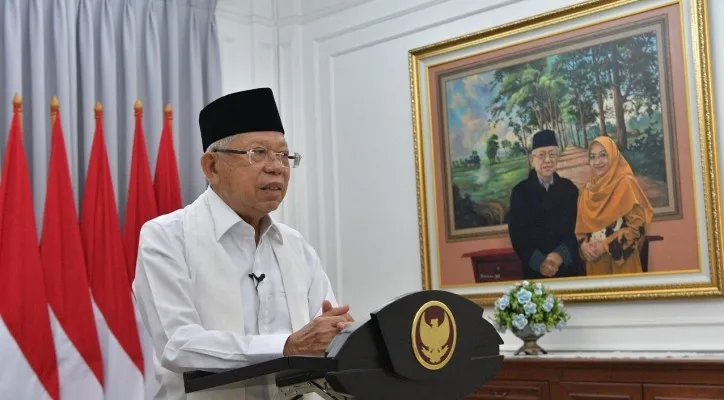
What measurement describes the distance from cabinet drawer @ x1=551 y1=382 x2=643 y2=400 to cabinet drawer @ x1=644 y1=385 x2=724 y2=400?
0.06 meters

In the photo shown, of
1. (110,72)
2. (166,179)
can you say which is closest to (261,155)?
(166,179)

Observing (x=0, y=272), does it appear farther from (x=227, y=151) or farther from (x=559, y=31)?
(x=559, y=31)

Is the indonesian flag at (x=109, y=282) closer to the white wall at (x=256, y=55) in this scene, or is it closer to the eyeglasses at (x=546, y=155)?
the white wall at (x=256, y=55)

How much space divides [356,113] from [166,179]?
1.48 metres

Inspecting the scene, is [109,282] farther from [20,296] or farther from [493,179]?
[493,179]

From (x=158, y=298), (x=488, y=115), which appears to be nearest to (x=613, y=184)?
(x=488, y=115)

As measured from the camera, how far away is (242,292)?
257 centimetres

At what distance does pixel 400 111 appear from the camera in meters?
6.04

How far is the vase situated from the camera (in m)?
4.88

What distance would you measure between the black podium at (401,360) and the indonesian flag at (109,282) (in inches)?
129

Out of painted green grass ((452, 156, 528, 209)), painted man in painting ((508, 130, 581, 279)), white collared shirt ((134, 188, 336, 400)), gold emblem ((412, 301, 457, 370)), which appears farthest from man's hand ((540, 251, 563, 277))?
gold emblem ((412, 301, 457, 370))

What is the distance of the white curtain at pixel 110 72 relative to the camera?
519 cm

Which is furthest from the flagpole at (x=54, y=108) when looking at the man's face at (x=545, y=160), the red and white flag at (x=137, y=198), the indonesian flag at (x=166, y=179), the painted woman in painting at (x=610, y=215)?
the painted woman in painting at (x=610, y=215)

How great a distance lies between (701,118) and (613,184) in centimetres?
59
